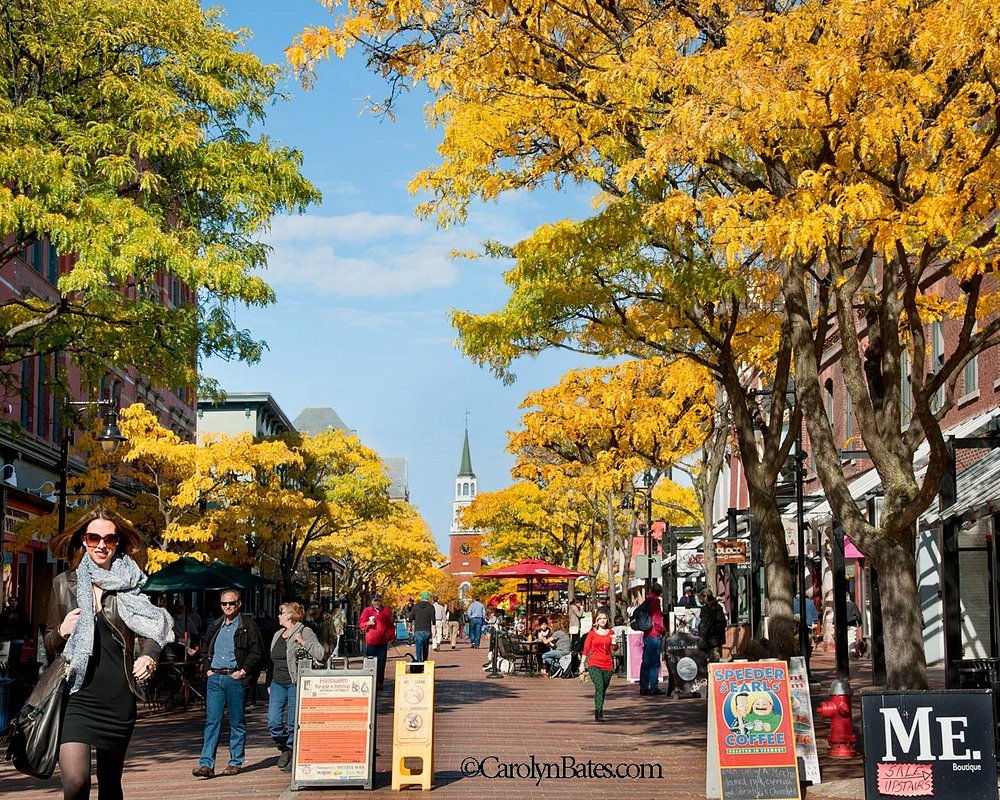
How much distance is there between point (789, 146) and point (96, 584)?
28.9ft

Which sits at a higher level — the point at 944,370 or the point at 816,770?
the point at 944,370

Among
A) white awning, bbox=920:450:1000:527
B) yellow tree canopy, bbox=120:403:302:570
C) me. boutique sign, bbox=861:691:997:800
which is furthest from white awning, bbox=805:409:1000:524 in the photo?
yellow tree canopy, bbox=120:403:302:570

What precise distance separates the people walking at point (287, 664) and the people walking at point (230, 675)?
406mm

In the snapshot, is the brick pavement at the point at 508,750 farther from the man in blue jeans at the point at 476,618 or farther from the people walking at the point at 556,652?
the man in blue jeans at the point at 476,618

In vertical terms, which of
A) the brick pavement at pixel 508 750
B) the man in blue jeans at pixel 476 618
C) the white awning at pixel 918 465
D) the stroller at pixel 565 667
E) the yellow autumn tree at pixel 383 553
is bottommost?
the brick pavement at pixel 508 750

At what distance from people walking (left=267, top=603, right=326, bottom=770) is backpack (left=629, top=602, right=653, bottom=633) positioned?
1157cm

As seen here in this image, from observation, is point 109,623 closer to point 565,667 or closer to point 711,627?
point 711,627

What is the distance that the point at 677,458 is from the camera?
3534 centimetres

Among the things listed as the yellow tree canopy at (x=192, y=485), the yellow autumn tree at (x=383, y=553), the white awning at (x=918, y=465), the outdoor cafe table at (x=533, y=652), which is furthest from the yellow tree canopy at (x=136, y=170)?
the yellow autumn tree at (x=383, y=553)

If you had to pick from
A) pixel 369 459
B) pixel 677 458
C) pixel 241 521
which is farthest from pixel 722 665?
pixel 369 459

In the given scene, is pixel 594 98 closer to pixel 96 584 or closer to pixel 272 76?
pixel 272 76

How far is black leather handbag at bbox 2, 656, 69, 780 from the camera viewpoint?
6680 mm

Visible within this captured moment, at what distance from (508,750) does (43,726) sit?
992 centimetres

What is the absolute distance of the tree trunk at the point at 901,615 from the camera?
13.2 m
